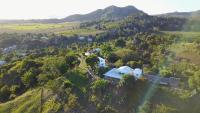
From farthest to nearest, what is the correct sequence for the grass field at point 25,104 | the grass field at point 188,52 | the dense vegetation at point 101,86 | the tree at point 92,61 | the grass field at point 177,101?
1. the grass field at point 188,52
2. the tree at point 92,61
3. the grass field at point 25,104
4. the dense vegetation at point 101,86
5. the grass field at point 177,101

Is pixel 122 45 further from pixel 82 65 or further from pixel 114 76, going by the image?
pixel 114 76

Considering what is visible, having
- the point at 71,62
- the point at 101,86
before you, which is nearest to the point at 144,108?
the point at 101,86

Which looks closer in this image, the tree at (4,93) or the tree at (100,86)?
the tree at (100,86)

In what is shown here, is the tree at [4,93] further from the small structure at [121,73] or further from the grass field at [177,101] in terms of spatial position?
the grass field at [177,101]

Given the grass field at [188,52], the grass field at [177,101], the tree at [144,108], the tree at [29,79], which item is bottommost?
the tree at [29,79]

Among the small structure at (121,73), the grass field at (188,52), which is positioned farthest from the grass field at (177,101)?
the grass field at (188,52)

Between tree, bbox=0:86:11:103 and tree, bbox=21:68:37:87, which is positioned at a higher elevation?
tree, bbox=21:68:37:87

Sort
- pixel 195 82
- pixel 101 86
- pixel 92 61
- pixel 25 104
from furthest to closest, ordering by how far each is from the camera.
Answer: pixel 92 61 < pixel 25 104 < pixel 101 86 < pixel 195 82

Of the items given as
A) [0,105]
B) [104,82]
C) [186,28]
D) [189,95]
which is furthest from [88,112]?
[186,28]

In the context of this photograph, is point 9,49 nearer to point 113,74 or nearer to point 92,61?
point 92,61

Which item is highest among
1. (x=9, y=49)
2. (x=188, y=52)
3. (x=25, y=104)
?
(x=188, y=52)

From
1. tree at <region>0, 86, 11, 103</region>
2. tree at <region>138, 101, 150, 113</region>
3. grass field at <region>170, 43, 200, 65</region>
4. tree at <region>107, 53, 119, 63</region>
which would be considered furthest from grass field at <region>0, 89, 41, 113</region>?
grass field at <region>170, 43, 200, 65</region>

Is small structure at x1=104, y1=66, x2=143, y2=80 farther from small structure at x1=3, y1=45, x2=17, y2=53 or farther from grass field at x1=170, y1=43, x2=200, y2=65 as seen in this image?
small structure at x1=3, y1=45, x2=17, y2=53
